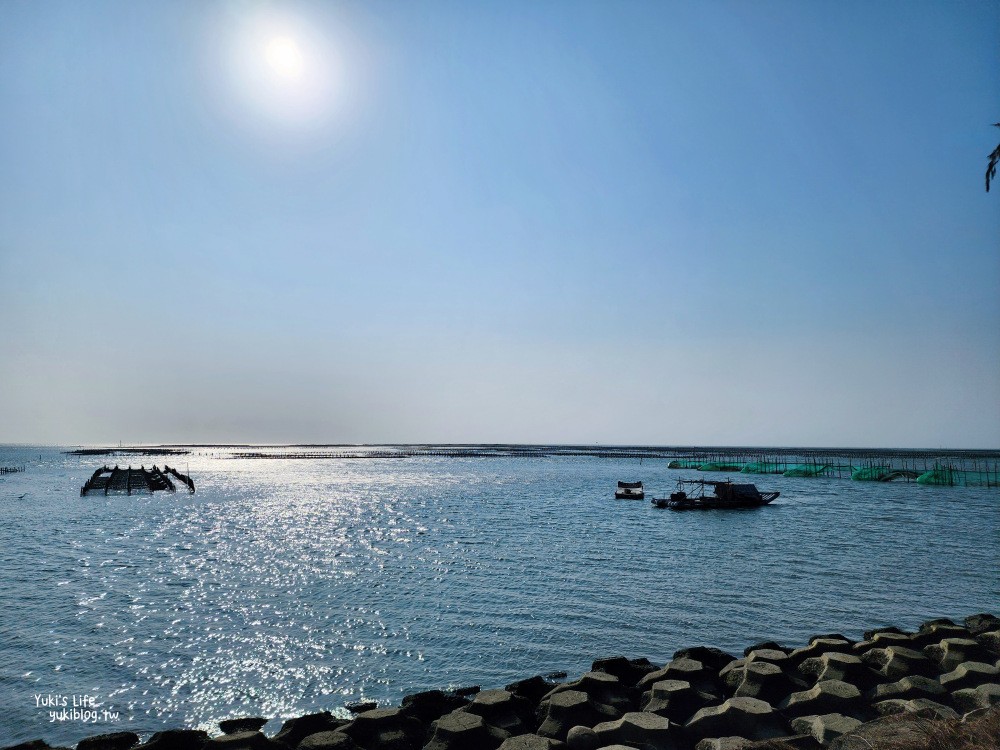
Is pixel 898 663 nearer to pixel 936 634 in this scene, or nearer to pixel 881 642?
pixel 881 642

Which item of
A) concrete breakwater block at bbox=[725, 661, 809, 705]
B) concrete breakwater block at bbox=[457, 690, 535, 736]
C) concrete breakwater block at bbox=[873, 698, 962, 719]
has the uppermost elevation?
concrete breakwater block at bbox=[873, 698, 962, 719]

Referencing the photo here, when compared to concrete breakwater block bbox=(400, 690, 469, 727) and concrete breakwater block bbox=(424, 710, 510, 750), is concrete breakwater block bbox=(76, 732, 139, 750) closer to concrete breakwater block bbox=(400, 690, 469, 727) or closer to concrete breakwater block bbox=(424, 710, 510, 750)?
concrete breakwater block bbox=(400, 690, 469, 727)

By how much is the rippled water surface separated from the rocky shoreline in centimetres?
295

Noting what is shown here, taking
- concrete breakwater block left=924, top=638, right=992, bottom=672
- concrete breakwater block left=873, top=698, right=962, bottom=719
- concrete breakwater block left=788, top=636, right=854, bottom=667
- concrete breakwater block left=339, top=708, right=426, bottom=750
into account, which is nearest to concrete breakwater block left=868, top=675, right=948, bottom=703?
concrete breakwater block left=873, top=698, right=962, bottom=719

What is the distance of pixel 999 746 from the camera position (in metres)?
8.13

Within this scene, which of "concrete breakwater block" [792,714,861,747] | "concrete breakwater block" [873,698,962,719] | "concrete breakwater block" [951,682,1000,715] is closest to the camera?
"concrete breakwater block" [792,714,861,747]

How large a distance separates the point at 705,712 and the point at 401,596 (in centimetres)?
1694

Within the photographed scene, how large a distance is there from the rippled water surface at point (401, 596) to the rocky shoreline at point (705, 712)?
295 cm

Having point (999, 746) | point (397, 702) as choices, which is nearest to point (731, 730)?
point (999, 746)

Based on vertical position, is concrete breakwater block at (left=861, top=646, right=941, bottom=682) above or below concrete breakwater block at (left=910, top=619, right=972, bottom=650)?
above

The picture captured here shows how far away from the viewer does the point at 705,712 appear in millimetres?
11703

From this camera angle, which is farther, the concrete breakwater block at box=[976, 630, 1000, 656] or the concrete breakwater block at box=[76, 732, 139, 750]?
the concrete breakwater block at box=[976, 630, 1000, 656]

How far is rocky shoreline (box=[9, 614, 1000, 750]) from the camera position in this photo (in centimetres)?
1030

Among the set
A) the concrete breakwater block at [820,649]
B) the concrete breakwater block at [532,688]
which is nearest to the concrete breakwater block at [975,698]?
the concrete breakwater block at [820,649]
